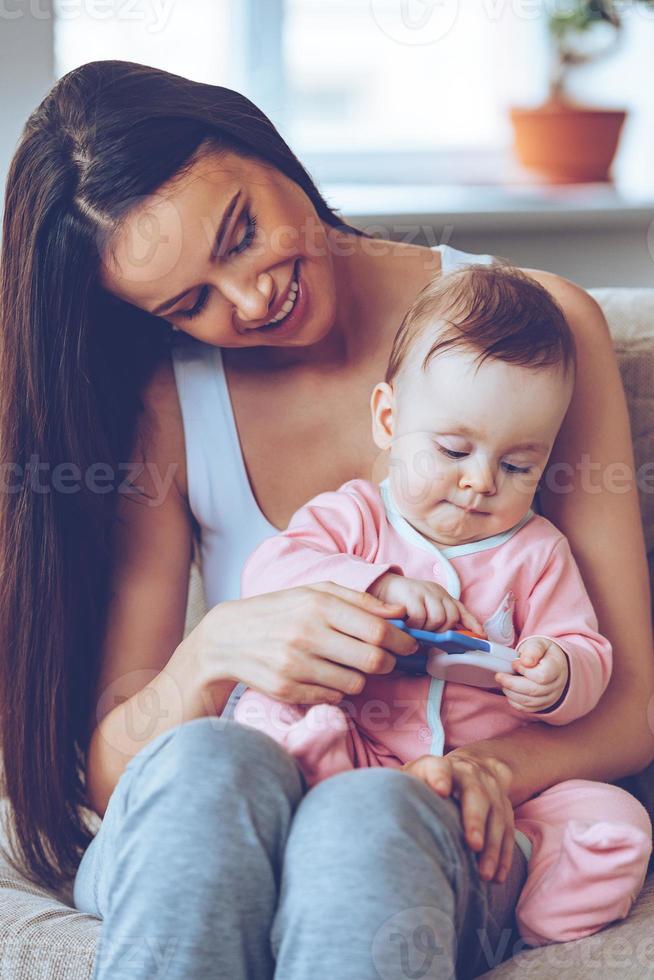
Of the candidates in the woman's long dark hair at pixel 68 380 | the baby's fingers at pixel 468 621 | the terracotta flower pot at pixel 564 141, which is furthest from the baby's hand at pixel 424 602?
the terracotta flower pot at pixel 564 141

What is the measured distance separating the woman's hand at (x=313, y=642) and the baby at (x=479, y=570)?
0.03m

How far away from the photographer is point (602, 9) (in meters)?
2.38

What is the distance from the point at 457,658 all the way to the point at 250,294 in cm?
39

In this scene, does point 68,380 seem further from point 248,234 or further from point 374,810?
point 374,810

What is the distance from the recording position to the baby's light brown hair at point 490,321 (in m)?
1.02

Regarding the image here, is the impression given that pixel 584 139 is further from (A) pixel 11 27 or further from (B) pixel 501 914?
(B) pixel 501 914

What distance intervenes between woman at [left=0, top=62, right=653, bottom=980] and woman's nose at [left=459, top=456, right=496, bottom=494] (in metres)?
0.16

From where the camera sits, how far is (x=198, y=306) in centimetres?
111

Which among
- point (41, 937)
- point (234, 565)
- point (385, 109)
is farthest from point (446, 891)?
point (385, 109)

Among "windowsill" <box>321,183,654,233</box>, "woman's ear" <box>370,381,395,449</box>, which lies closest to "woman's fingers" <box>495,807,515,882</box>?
"woman's ear" <box>370,381,395,449</box>

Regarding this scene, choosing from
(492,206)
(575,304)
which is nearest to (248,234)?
(575,304)

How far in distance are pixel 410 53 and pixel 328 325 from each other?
60.9 inches

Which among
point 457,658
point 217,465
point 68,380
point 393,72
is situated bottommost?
point 457,658

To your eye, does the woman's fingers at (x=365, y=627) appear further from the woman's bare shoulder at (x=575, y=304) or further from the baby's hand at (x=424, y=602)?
the woman's bare shoulder at (x=575, y=304)
